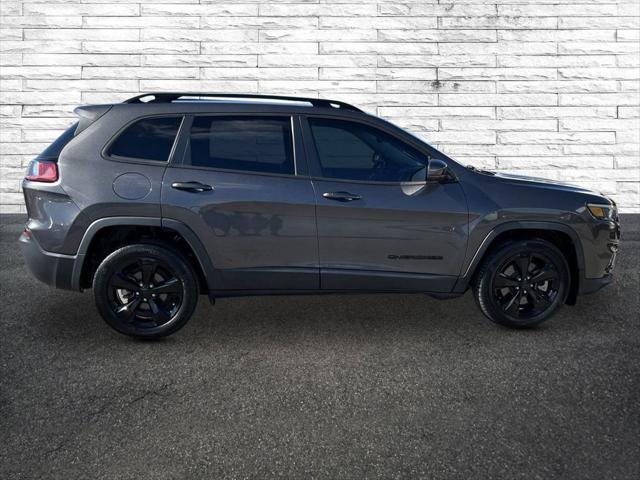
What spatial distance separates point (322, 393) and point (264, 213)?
1.41m

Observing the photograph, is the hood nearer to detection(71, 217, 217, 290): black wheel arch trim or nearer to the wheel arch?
the wheel arch

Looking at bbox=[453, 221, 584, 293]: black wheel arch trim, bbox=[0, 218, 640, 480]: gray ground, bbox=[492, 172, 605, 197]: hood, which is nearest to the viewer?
bbox=[0, 218, 640, 480]: gray ground

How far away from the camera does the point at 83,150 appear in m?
4.90

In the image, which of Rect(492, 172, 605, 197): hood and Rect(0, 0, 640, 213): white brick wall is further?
Rect(0, 0, 640, 213): white brick wall

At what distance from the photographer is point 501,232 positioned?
16.9ft

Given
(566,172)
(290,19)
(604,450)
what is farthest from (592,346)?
(290,19)

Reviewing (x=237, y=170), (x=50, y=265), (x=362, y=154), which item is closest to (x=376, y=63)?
(x=362, y=154)

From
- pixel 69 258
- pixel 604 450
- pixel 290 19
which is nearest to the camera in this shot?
pixel 604 450

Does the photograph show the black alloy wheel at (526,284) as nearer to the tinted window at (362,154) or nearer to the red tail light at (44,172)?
the tinted window at (362,154)

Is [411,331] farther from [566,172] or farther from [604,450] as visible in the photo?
[566,172]

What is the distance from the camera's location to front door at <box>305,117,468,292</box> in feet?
16.3

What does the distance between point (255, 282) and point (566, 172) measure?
22.7 ft

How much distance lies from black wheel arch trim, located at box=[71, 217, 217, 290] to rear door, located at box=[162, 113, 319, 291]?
5 centimetres

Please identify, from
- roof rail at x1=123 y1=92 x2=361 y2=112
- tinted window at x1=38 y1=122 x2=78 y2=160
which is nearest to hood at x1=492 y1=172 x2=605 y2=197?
roof rail at x1=123 y1=92 x2=361 y2=112
